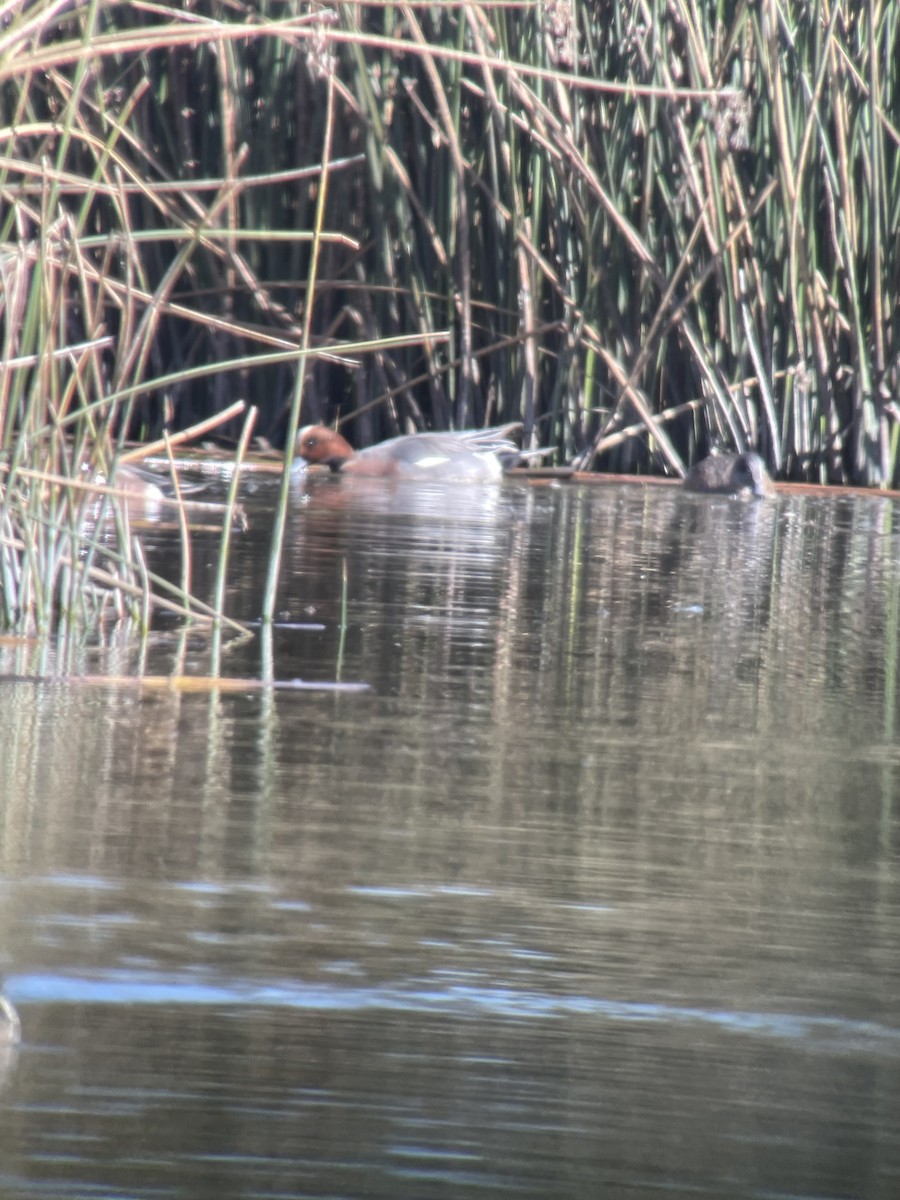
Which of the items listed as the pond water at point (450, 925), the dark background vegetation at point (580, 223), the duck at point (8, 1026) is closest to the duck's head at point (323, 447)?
the dark background vegetation at point (580, 223)

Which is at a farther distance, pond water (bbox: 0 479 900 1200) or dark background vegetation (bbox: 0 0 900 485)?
dark background vegetation (bbox: 0 0 900 485)

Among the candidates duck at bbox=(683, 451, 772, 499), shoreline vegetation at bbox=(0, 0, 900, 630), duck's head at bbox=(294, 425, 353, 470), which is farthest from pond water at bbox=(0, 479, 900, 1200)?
shoreline vegetation at bbox=(0, 0, 900, 630)

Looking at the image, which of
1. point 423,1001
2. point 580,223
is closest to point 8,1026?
point 423,1001

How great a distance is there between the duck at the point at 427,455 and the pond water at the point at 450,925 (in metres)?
5.27

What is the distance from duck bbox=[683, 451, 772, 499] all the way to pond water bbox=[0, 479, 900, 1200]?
522 cm

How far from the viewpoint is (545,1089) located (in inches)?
60.0

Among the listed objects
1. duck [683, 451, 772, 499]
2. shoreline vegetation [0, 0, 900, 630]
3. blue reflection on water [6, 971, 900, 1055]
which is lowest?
blue reflection on water [6, 971, 900, 1055]

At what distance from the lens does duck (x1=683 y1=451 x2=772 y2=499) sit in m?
9.20

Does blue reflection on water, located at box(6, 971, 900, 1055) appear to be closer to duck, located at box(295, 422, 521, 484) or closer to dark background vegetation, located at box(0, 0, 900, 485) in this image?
duck, located at box(295, 422, 521, 484)

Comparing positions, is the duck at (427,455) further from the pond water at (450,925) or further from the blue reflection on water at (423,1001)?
the blue reflection on water at (423,1001)

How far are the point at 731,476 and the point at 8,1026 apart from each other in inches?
312

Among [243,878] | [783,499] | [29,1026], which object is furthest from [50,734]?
[783,499]

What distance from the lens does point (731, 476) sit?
9.27 meters

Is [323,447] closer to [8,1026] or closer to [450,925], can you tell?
[450,925]
